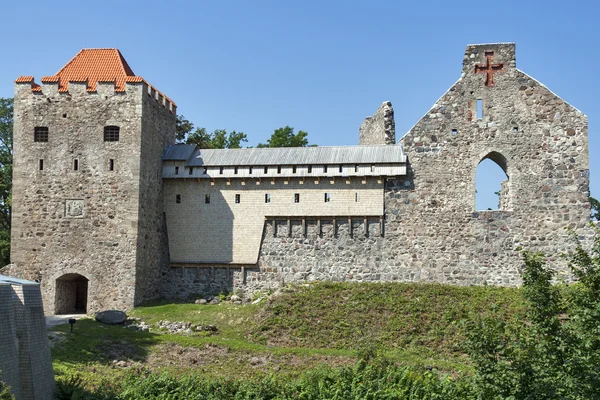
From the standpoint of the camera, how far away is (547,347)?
12.4 metres

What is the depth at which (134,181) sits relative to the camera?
28516 millimetres

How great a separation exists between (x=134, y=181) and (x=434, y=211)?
13.2 meters

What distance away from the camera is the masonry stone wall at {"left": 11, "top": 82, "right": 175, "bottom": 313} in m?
28.2

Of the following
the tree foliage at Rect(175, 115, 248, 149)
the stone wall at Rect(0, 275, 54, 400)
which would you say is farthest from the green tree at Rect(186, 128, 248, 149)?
the stone wall at Rect(0, 275, 54, 400)

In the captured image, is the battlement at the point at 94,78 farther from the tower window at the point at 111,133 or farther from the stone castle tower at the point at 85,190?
the tower window at the point at 111,133

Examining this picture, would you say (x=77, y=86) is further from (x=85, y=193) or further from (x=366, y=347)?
(x=366, y=347)

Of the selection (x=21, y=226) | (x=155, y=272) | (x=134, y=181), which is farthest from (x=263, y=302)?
(x=21, y=226)

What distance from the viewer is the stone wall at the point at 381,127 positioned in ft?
104

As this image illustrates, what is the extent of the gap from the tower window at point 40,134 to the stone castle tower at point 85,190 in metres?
0.04

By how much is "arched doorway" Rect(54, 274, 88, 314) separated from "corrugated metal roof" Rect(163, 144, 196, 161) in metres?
6.69

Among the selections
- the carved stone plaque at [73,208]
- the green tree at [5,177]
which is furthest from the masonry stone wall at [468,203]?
the green tree at [5,177]

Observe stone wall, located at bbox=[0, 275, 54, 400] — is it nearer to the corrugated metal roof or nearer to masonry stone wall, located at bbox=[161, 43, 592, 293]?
masonry stone wall, located at bbox=[161, 43, 592, 293]

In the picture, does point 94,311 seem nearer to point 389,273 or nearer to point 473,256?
point 389,273

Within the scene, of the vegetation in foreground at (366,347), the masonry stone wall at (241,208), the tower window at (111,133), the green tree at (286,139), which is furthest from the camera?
the green tree at (286,139)
